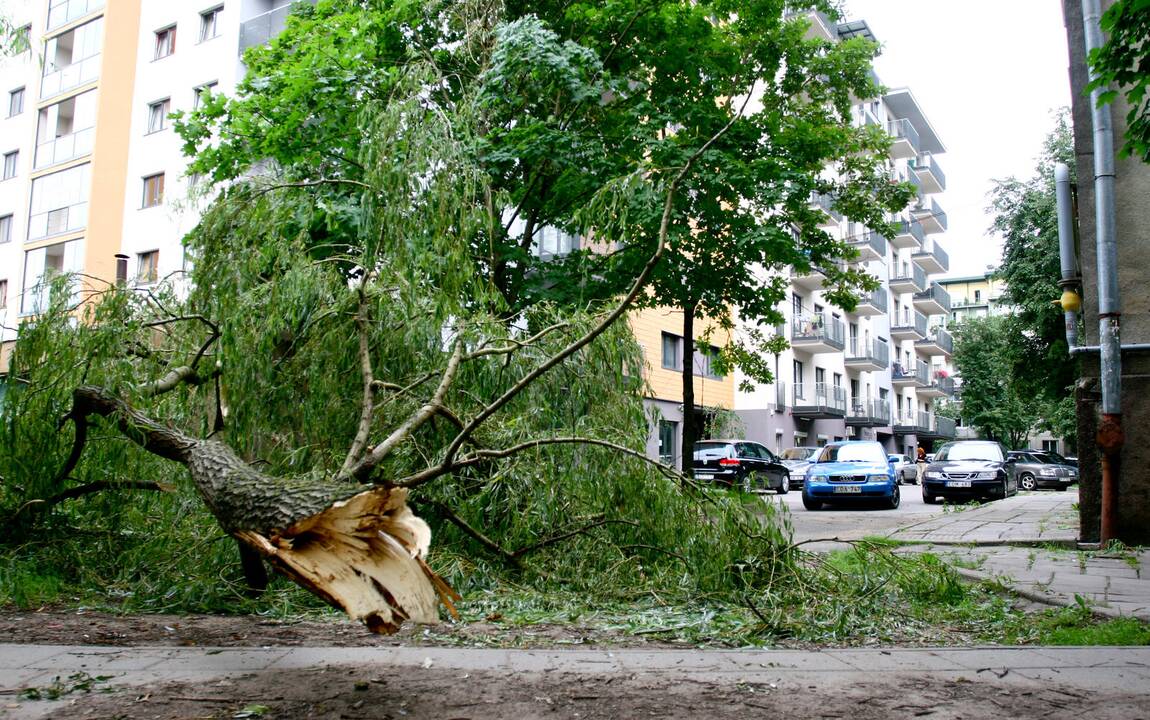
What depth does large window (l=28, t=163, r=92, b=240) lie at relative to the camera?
99.3 feet

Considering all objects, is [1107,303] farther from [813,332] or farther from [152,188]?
[813,332]

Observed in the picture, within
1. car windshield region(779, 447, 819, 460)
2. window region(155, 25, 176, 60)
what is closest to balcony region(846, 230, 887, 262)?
car windshield region(779, 447, 819, 460)

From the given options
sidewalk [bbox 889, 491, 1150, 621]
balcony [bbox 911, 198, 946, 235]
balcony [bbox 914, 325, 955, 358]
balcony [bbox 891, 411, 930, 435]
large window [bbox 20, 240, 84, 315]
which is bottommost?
sidewalk [bbox 889, 491, 1150, 621]

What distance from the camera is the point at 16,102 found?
112 ft

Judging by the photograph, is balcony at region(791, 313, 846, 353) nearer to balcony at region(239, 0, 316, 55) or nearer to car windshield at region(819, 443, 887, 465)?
car windshield at region(819, 443, 887, 465)

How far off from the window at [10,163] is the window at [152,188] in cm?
831

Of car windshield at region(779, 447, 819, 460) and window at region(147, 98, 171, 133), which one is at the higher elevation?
window at region(147, 98, 171, 133)

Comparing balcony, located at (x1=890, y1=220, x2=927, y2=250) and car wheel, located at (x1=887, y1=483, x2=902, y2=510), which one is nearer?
car wheel, located at (x1=887, y1=483, x2=902, y2=510)

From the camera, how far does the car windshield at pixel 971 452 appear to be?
23.2 m

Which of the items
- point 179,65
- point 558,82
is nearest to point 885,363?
point 179,65

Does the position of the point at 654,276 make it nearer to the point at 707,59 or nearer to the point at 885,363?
the point at 707,59

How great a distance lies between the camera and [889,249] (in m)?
54.1

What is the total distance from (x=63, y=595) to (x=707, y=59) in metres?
12.2

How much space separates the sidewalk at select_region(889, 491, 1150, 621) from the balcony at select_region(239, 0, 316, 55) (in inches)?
877
